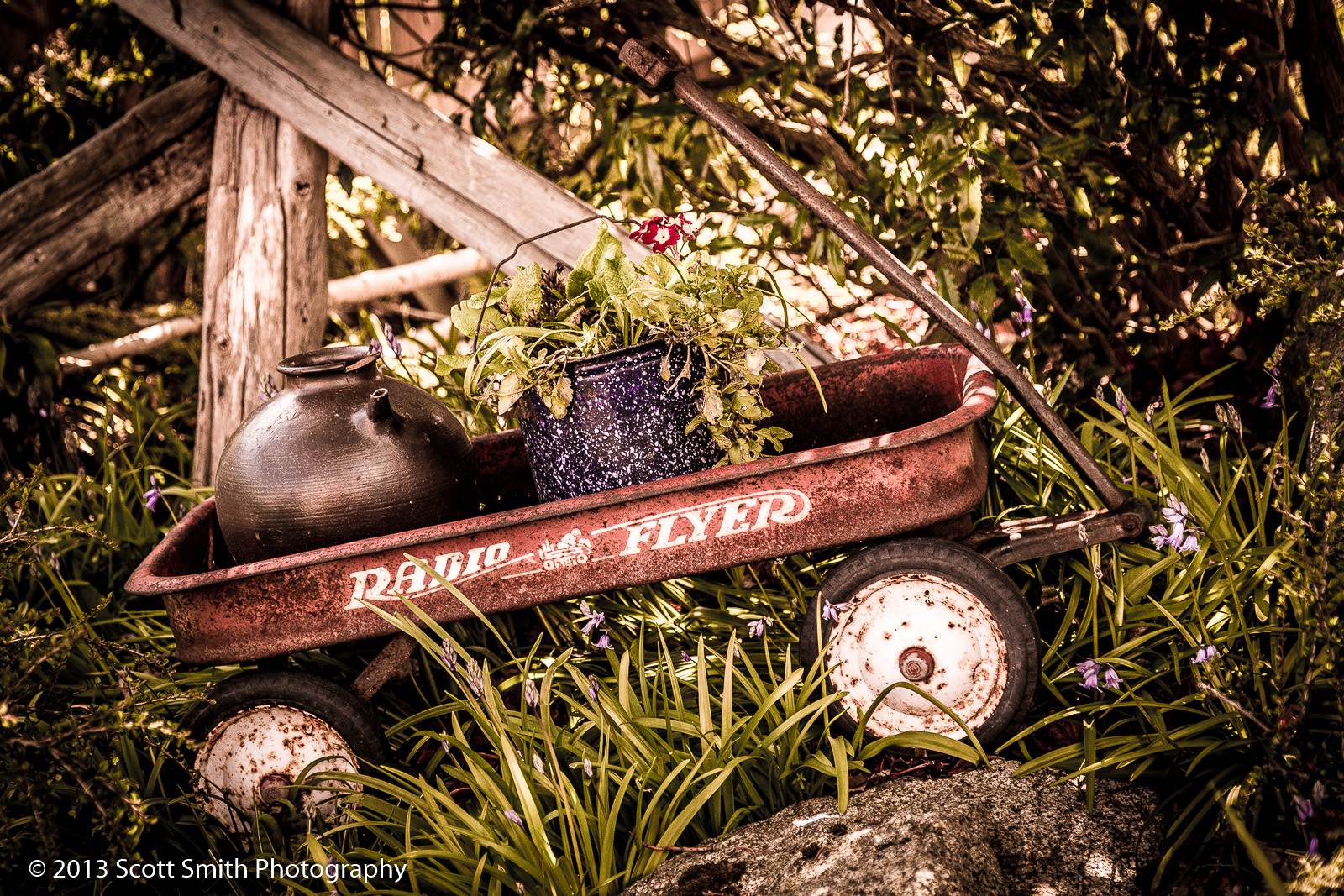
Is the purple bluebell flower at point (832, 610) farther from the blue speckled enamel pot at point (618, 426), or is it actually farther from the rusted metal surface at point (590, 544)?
the blue speckled enamel pot at point (618, 426)

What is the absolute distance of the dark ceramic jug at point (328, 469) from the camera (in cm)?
216

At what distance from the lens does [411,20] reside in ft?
16.1

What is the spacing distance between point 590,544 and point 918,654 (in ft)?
2.31

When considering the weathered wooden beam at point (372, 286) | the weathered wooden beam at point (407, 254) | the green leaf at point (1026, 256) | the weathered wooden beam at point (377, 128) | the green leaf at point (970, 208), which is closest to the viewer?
the green leaf at point (970, 208)

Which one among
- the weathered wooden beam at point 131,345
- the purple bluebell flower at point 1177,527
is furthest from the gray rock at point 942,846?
the weathered wooden beam at point 131,345

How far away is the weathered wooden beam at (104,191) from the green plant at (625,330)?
1.76 m

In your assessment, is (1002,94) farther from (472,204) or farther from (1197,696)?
(1197,696)

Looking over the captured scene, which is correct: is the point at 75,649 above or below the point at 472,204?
below

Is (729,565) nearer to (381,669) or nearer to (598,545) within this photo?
(598,545)

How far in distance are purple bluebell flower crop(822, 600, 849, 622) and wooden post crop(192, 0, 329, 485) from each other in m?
2.06

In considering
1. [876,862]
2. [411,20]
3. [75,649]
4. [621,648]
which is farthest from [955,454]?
[411,20]

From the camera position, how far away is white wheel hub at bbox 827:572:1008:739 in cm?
209

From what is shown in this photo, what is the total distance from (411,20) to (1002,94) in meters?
3.04

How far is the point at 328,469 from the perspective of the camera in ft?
7.09
